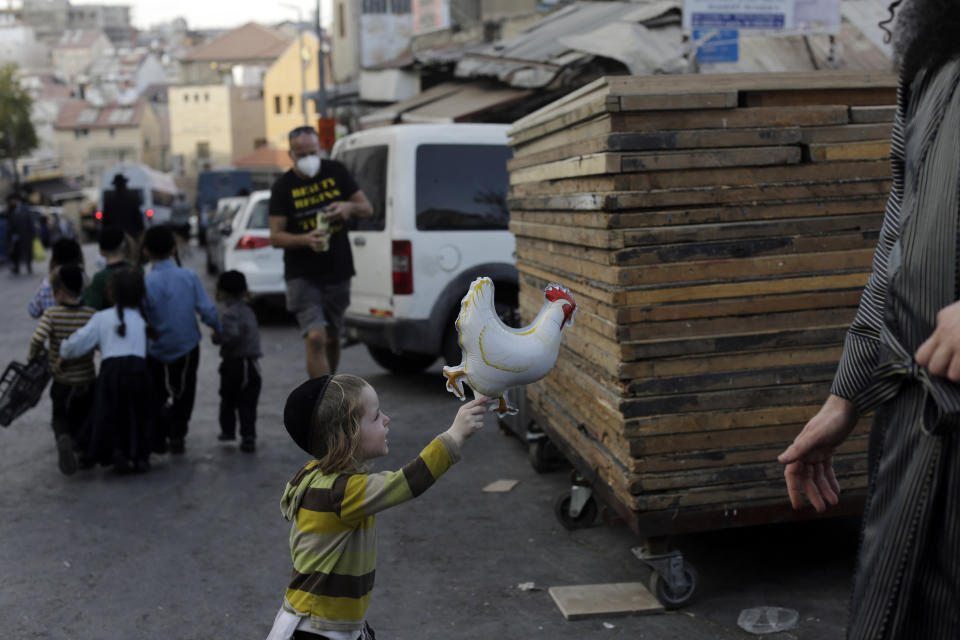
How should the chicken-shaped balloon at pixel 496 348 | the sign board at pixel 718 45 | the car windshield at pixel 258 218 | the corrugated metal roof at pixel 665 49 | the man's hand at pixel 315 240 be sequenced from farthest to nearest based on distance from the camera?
the car windshield at pixel 258 218, the corrugated metal roof at pixel 665 49, the sign board at pixel 718 45, the man's hand at pixel 315 240, the chicken-shaped balloon at pixel 496 348

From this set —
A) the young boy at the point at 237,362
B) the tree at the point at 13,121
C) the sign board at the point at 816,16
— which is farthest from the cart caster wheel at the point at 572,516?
the tree at the point at 13,121

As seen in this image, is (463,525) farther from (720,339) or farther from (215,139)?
(215,139)

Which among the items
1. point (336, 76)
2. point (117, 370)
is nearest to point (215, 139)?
point (336, 76)

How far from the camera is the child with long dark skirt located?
6.94m

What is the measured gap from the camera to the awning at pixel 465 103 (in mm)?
14648

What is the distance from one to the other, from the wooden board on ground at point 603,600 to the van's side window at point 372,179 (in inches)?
190

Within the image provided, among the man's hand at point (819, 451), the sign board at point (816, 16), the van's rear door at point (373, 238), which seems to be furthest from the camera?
the sign board at point (816, 16)

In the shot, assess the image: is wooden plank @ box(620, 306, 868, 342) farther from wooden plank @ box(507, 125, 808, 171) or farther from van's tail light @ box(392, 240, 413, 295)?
van's tail light @ box(392, 240, 413, 295)

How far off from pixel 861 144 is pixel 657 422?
144 cm

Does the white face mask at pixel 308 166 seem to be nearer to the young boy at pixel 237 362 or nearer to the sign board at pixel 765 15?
the young boy at pixel 237 362

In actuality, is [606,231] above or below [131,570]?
above

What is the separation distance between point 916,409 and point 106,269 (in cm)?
660

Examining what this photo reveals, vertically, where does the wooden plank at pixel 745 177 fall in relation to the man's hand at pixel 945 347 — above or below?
above

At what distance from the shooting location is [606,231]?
432 cm
